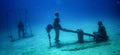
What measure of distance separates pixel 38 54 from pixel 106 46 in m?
4.81

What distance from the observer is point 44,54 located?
13.6m

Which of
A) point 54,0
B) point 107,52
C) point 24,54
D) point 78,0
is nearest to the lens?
point 107,52

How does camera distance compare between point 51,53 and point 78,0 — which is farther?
point 78,0

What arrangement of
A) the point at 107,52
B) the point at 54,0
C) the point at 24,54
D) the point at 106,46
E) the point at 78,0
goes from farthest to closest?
the point at 54,0, the point at 78,0, the point at 24,54, the point at 106,46, the point at 107,52

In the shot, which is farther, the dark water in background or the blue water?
the dark water in background

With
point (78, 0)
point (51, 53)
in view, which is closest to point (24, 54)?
point (51, 53)

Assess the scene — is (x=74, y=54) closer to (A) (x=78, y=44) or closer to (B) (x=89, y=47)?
(B) (x=89, y=47)

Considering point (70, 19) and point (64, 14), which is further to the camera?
point (64, 14)

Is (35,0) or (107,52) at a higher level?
(35,0)

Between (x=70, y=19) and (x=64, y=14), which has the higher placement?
(x=64, y=14)

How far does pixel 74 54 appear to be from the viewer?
40.8 feet

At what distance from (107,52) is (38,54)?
16.1 ft

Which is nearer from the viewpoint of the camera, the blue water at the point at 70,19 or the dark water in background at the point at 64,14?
the blue water at the point at 70,19

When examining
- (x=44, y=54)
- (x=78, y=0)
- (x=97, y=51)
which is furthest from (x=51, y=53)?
(x=78, y=0)
